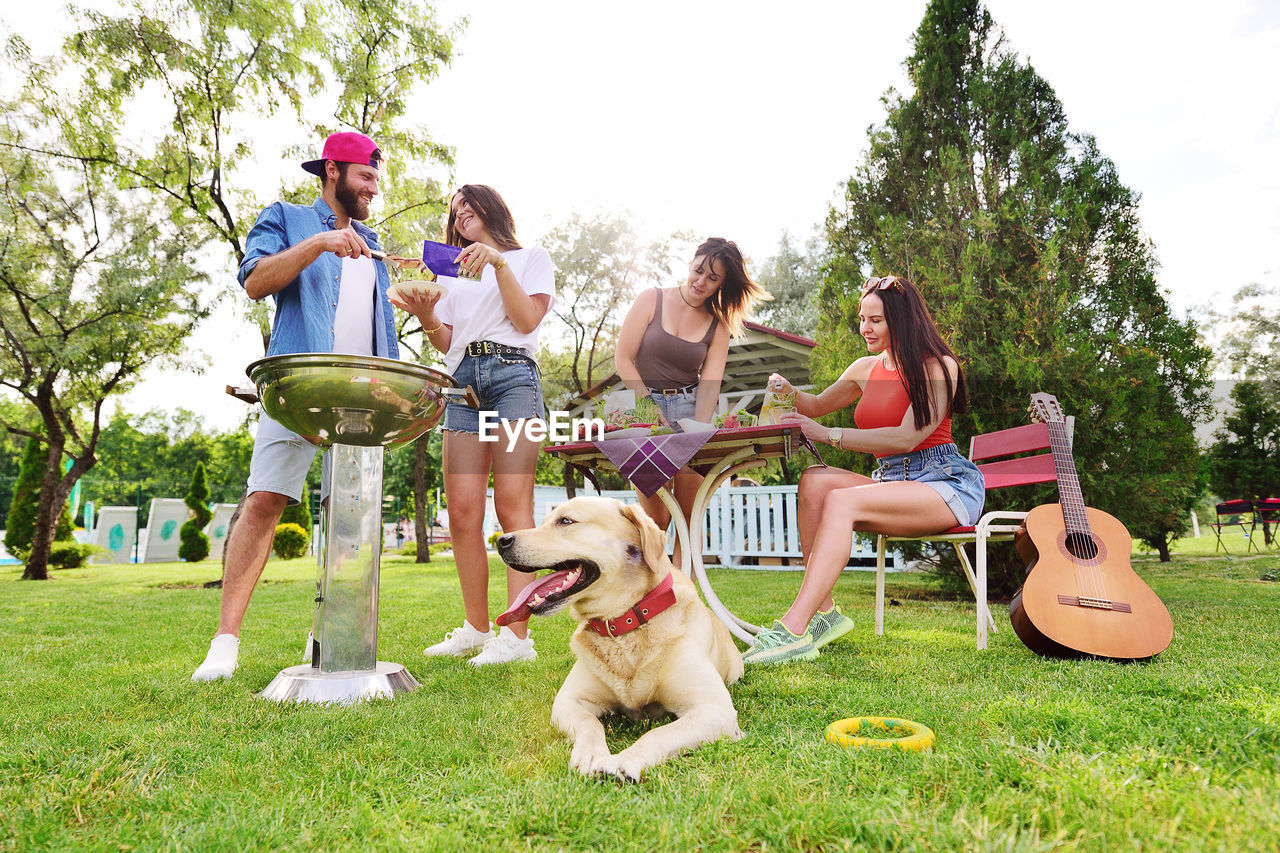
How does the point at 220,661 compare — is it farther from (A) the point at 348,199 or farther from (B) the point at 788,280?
(B) the point at 788,280

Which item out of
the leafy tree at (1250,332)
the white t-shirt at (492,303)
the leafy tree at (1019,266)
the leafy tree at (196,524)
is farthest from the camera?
the leafy tree at (1250,332)

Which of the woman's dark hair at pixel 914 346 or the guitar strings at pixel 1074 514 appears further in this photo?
the woman's dark hair at pixel 914 346

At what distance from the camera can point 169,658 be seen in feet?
11.9

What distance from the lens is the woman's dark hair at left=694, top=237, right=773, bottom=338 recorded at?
13.0ft

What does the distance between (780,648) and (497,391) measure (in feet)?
6.00

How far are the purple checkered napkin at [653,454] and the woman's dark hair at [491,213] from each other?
1.21m

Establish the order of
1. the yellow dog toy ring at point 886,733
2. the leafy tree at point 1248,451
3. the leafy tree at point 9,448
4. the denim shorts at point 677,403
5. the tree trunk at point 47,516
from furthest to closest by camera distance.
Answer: the leafy tree at point 9,448 < the leafy tree at point 1248,451 < the tree trunk at point 47,516 < the denim shorts at point 677,403 < the yellow dog toy ring at point 886,733

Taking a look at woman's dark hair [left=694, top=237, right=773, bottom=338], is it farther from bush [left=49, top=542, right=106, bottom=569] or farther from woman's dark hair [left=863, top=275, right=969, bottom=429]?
bush [left=49, top=542, right=106, bottom=569]

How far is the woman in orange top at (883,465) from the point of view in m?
3.18

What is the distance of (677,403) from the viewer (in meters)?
3.94

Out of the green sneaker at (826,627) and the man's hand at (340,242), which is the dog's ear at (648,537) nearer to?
the green sneaker at (826,627)

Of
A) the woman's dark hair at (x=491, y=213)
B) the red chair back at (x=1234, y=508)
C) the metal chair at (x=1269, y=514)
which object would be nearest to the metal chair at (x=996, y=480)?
the woman's dark hair at (x=491, y=213)

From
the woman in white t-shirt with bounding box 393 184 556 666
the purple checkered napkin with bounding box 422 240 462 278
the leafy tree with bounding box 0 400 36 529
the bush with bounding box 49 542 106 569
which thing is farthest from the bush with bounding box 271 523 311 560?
the purple checkered napkin with bounding box 422 240 462 278

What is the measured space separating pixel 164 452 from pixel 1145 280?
159 feet
